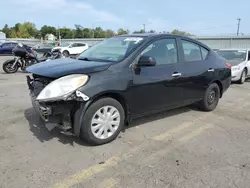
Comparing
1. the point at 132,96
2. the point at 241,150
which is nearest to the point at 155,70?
the point at 132,96

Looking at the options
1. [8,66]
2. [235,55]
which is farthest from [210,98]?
[8,66]

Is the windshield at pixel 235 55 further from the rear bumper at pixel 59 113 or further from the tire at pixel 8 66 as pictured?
the tire at pixel 8 66

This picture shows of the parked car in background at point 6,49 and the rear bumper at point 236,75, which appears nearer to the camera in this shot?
the rear bumper at point 236,75

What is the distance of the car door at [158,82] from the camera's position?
411 cm

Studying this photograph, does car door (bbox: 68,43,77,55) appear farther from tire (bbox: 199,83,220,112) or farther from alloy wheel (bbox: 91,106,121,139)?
alloy wheel (bbox: 91,106,121,139)

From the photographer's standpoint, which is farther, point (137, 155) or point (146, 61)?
point (146, 61)

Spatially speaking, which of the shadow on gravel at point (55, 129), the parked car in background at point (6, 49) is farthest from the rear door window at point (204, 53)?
the parked car in background at point (6, 49)

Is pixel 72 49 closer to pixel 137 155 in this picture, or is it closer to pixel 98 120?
pixel 98 120

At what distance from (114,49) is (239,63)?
7579 millimetres

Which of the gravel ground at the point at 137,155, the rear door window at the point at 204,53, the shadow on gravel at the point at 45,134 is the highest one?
the rear door window at the point at 204,53

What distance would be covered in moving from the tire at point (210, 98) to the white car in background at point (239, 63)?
468 cm

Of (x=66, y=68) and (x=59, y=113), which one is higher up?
(x=66, y=68)

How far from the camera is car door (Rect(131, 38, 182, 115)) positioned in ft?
13.5

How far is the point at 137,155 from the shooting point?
11.6 feet
